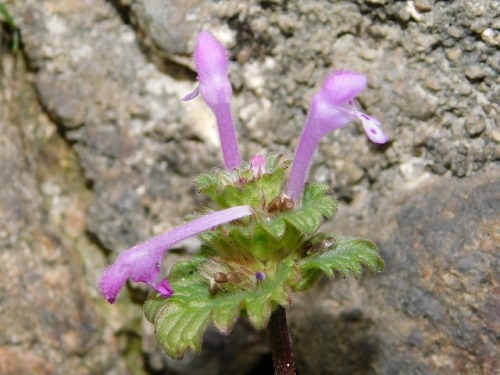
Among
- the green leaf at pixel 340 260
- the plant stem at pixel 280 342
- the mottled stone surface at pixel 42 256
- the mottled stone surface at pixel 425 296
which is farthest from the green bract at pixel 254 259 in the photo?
the mottled stone surface at pixel 42 256

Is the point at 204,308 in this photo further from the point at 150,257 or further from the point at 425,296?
the point at 425,296

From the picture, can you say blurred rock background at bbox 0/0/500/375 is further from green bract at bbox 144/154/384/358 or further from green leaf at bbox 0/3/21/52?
green bract at bbox 144/154/384/358

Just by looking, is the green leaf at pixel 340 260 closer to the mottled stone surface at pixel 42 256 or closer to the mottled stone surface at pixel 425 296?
the mottled stone surface at pixel 425 296

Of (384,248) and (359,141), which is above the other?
(359,141)

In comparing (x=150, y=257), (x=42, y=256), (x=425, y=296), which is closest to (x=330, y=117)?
(x=150, y=257)

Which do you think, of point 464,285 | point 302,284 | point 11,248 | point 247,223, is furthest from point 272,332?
point 11,248

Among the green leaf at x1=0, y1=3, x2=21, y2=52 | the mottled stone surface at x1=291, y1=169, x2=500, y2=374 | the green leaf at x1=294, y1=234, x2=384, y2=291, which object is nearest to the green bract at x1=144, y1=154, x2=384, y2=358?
the green leaf at x1=294, y1=234, x2=384, y2=291

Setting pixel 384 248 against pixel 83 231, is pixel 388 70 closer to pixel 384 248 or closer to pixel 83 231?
pixel 384 248
